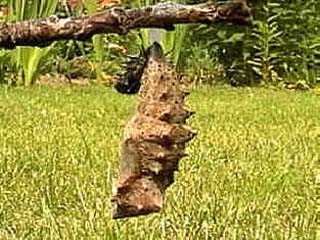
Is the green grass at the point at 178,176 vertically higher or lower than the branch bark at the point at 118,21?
lower

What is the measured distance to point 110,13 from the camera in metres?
1.59

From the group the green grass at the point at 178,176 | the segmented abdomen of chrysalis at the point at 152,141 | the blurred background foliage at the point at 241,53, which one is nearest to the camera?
the segmented abdomen of chrysalis at the point at 152,141

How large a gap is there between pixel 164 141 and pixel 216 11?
0.20 m

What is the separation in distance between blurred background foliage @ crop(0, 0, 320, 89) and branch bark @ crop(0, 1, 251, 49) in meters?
8.48

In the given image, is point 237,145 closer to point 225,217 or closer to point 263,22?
point 225,217

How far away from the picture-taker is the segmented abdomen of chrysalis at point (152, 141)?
1.55m

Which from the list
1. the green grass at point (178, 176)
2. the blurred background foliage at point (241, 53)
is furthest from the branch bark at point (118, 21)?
the blurred background foliage at point (241, 53)

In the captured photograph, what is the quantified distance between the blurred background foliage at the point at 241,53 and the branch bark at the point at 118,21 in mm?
8478

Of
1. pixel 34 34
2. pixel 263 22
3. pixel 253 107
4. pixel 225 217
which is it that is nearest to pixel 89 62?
Result: pixel 263 22

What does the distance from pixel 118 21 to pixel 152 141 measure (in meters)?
0.19

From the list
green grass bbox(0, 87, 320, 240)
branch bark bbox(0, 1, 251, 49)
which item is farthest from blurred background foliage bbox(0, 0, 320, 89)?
branch bark bbox(0, 1, 251, 49)

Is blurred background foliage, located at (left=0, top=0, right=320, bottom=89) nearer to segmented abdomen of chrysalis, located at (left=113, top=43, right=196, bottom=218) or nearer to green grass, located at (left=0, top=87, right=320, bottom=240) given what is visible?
green grass, located at (left=0, top=87, right=320, bottom=240)

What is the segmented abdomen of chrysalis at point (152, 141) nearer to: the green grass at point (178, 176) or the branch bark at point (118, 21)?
the branch bark at point (118, 21)

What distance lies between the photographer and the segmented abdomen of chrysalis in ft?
5.07
